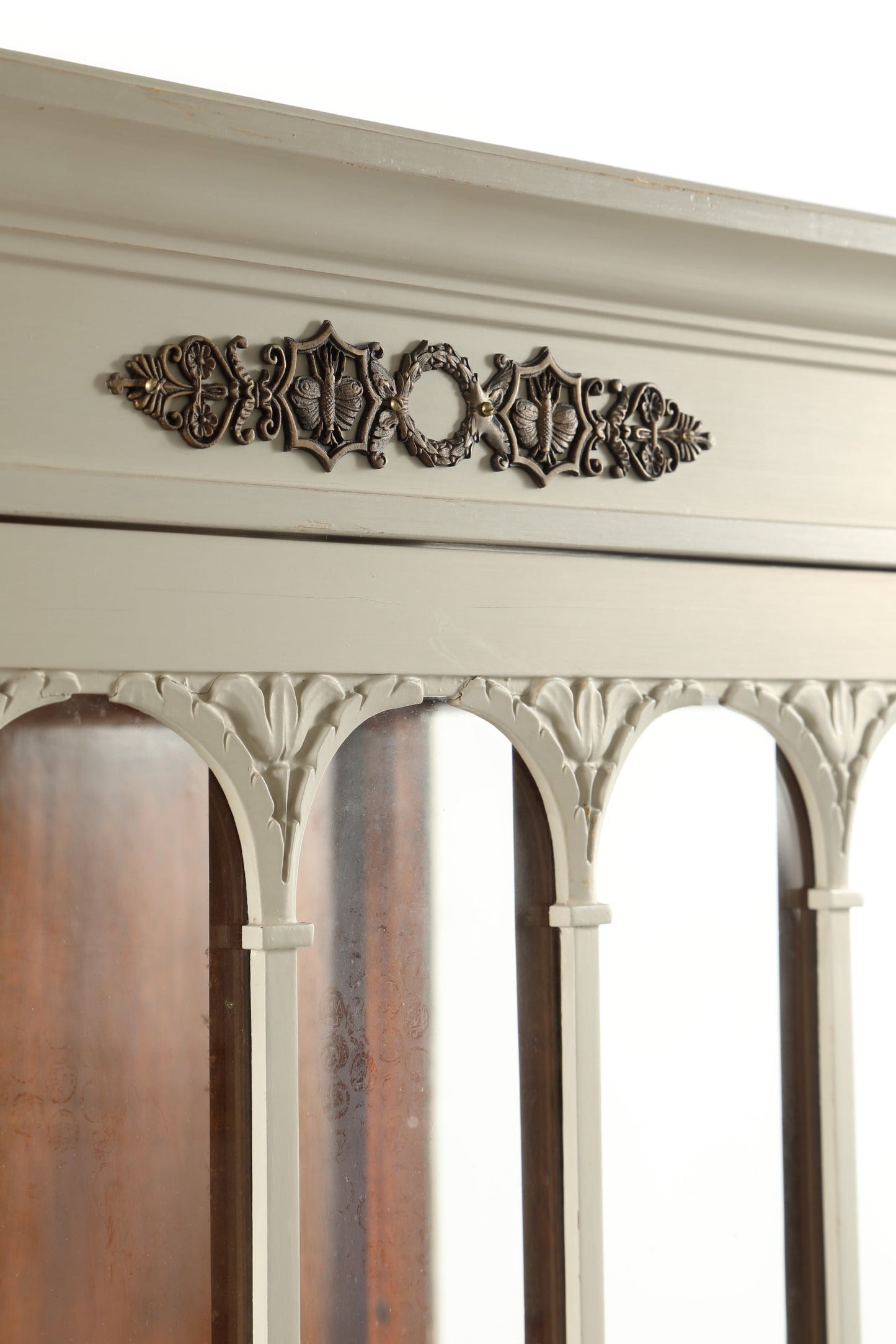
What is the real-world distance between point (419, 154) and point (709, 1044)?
0.69 m

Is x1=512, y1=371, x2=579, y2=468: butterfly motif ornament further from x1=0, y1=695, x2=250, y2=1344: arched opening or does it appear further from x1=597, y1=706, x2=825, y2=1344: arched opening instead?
x1=0, y1=695, x2=250, y2=1344: arched opening

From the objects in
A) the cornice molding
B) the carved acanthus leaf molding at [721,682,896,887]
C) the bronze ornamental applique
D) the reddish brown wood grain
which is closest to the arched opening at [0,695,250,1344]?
the reddish brown wood grain

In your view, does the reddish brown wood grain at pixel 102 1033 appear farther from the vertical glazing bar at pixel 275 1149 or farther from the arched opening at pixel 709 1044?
the arched opening at pixel 709 1044

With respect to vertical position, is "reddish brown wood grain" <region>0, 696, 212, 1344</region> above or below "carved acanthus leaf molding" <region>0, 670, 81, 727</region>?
below

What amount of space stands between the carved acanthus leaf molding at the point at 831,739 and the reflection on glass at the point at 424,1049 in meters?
0.23

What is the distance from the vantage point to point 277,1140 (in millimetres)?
919

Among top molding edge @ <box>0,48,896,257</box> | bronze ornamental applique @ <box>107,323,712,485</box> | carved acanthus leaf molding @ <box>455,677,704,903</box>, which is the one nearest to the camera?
top molding edge @ <box>0,48,896,257</box>

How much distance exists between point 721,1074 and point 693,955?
97 mm

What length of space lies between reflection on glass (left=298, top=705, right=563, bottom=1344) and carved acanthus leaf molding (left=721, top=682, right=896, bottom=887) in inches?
9.2

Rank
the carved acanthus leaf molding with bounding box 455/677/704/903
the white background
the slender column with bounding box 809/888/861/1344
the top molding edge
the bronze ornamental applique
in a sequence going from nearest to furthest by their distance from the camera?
the top molding edge < the bronze ornamental applique < the carved acanthus leaf molding with bounding box 455/677/704/903 < the slender column with bounding box 809/888/861/1344 < the white background

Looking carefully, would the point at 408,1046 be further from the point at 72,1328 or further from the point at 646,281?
the point at 646,281

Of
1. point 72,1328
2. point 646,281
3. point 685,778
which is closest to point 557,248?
point 646,281

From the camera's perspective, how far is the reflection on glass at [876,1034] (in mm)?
1145

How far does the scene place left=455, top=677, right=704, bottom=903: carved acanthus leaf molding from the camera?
1.01m
